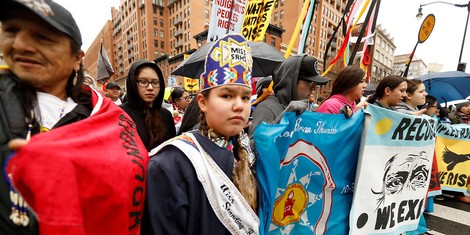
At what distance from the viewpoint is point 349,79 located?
2744mm

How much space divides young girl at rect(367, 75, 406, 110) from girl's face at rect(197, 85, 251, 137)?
2793 millimetres

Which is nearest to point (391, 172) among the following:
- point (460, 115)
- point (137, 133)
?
point (137, 133)

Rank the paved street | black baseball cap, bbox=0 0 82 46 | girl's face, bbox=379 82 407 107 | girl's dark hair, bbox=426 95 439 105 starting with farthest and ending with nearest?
girl's dark hair, bbox=426 95 439 105, the paved street, girl's face, bbox=379 82 407 107, black baseball cap, bbox=0 0 82 46

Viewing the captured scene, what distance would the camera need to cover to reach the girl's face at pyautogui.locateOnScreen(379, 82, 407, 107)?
10.2ft

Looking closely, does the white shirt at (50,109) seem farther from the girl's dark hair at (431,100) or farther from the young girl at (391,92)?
the girl's dark hair at (431,100)

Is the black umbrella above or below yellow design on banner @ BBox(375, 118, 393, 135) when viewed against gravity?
above

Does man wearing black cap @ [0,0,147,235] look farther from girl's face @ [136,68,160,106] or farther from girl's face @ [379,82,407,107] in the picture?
girl's face @ [379,82,407,107]

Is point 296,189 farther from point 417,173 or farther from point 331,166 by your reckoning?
point 417,173

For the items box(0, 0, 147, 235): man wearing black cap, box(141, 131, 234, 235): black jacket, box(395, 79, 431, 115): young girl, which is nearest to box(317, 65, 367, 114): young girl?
box(395, 79, 431, 115): young girl

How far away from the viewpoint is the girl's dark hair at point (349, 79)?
2.73 m

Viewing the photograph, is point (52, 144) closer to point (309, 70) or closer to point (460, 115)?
point (309, 70)

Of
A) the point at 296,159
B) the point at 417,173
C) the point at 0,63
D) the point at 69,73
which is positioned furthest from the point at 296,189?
the point at 0,63

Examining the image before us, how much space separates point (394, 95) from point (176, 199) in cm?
338

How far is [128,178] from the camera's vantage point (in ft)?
3.13
